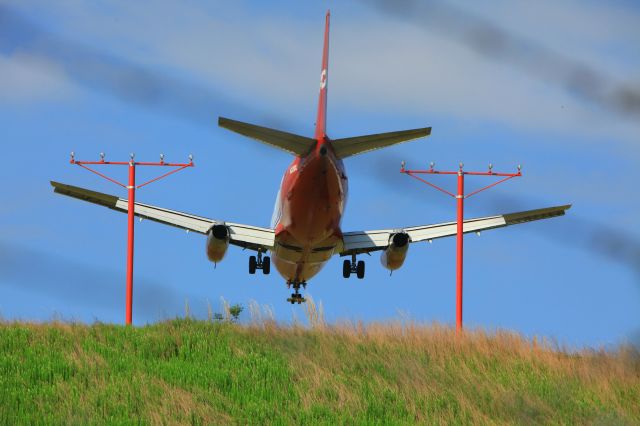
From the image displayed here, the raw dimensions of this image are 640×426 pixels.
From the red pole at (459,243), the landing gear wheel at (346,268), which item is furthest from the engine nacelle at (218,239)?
the red pole at (459,243)

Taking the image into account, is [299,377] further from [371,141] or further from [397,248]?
[397,248]

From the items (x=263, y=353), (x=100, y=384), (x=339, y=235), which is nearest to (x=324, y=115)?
(x=339, y=235)

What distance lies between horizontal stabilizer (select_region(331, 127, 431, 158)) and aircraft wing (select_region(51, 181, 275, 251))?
35.9 ft

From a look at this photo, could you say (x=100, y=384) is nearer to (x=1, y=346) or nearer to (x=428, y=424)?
(x=1, y=346)

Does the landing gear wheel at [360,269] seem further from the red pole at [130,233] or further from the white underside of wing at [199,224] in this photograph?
the red pole at [130,233]

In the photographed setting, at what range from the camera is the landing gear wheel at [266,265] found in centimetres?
4800

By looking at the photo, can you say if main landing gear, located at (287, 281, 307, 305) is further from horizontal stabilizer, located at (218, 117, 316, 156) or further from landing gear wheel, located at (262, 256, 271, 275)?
horizontal stabilizer, located at (218, 117, 316, 156)

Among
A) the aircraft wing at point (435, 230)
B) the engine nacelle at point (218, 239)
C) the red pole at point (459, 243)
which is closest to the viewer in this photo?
the engine nacelle at point (218, 239)

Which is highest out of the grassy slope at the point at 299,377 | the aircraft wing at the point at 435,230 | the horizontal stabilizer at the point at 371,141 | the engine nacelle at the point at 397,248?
the horizontal stabilizer at the point at 371,141

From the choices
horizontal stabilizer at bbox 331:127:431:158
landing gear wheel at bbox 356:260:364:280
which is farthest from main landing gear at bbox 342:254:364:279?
horizontal stabilizer at bbox 331:127:431:158

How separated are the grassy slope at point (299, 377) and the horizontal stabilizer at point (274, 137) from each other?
545cm

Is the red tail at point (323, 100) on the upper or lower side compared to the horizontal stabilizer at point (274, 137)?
upper

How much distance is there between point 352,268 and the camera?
4828cm

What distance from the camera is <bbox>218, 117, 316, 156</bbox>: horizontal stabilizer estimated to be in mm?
31406
